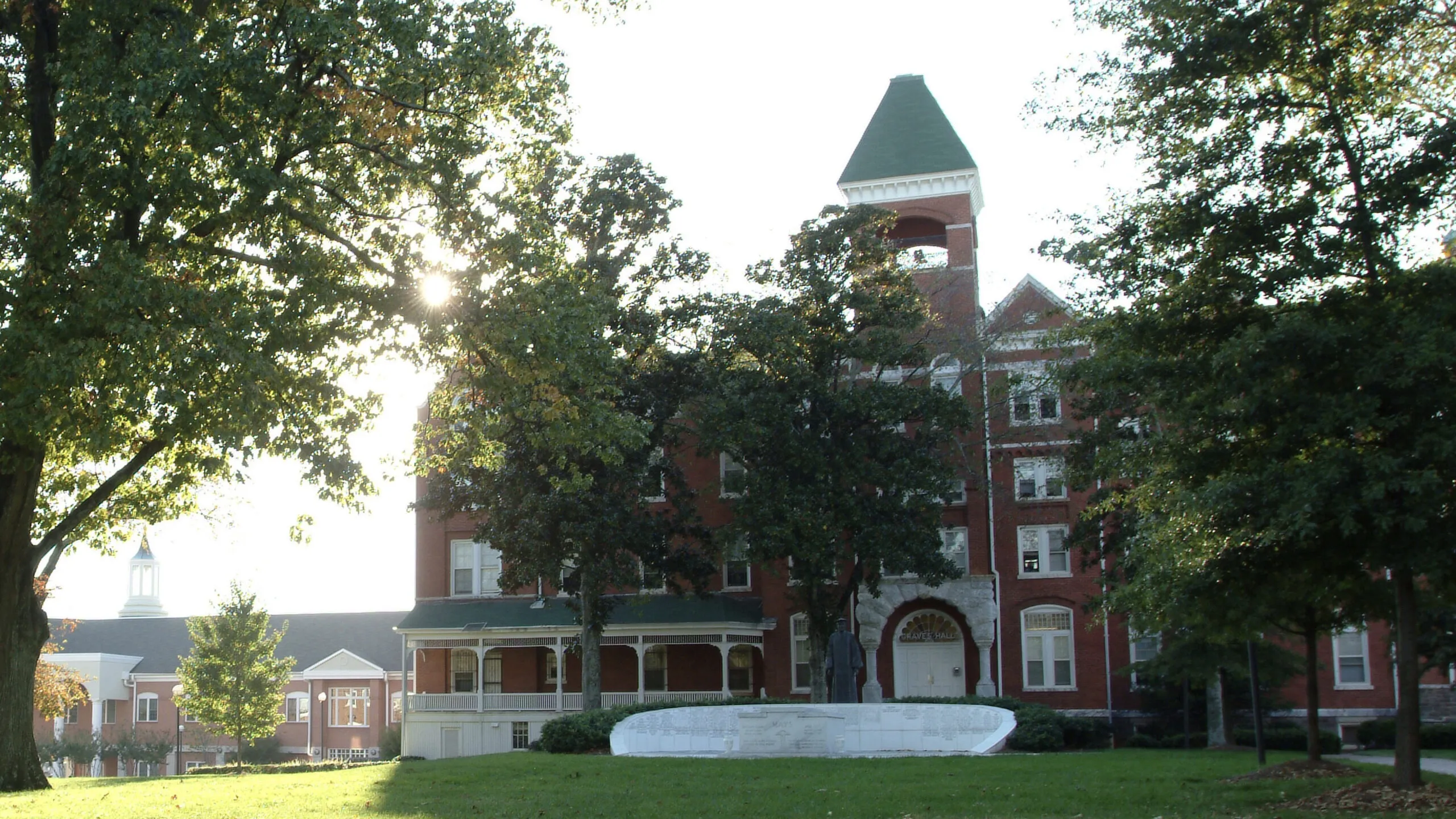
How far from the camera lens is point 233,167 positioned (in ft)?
47.0

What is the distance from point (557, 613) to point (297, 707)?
24.7m

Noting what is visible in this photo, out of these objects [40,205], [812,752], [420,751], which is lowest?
[420,751]

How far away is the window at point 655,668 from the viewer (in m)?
42.5

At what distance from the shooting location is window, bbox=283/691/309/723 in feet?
197

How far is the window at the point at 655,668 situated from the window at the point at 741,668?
2.20 m

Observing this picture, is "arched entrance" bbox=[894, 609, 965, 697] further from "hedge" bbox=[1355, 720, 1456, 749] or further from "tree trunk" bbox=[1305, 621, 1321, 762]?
"tree trunk" bbox=[1305, 621, 1321, 762]

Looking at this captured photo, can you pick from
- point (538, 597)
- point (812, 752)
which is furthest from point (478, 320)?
point (538, 597)

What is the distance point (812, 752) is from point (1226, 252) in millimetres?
12700

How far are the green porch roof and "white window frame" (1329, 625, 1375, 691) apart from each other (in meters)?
16.5

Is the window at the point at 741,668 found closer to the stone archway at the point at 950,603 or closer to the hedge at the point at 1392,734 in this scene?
the stone archway at the point at 950,603

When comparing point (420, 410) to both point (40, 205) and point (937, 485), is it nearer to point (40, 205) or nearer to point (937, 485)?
point (937, 485)

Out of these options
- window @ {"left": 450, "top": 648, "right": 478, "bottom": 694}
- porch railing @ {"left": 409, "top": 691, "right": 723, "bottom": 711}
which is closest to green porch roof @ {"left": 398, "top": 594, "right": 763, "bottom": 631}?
window @ {"left": 450, "top": 648, "right": 478, "bottom": 694}

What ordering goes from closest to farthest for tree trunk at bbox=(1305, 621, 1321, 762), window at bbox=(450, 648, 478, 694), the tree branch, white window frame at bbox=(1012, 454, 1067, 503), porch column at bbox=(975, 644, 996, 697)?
the tree branch < tree trunk at bbox=(1305, 621, 1321, 762) < porch column at bbox=(975, 644, 996, 697) < white window frame at bbox=(1012, 454, 1067, 503) < window at bbox=(450, 648, 478, 694)

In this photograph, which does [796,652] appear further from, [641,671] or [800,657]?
[641,671]
